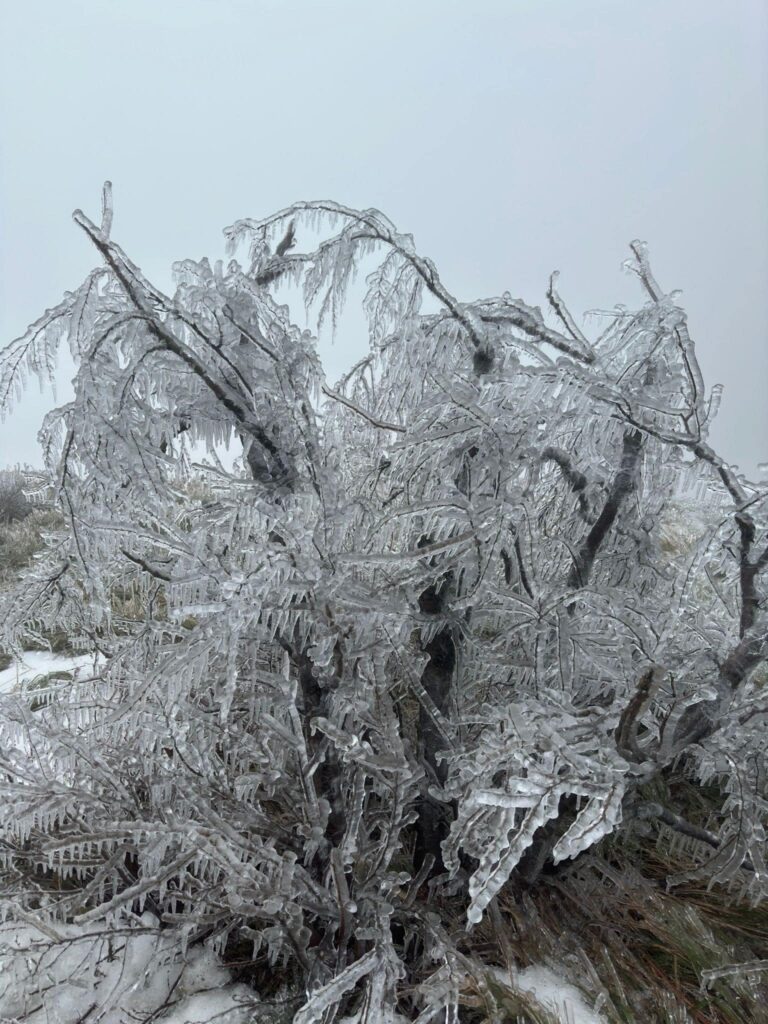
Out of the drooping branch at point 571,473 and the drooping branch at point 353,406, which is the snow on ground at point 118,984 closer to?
the drooping branch at point 353,406

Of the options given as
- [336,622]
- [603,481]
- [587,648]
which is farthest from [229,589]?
[603,481]

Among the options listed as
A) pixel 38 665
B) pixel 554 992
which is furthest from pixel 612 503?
pixel 38 665

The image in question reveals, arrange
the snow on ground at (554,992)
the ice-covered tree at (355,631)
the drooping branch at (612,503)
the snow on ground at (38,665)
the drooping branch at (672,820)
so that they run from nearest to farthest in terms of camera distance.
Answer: the ice-covered tree at (355,631)
the snow on ground at (554,992)
the drooping branch at (672,820)
the drooping branch at (612,503)
the snow on ground at (38,665)

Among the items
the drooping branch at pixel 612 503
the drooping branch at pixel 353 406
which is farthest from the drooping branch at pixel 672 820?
the drooping branch at pixel 353 406

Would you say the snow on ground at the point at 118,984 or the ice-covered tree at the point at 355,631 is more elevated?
the ice-covered tree at the point at 355,631

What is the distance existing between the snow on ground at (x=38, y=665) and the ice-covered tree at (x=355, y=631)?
1384 mm

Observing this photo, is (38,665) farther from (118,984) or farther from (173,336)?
(173,336)

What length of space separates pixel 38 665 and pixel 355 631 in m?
2.91

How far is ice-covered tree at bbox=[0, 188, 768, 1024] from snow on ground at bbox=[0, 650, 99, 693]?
1384mm

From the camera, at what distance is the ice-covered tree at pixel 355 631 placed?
1.27 meters

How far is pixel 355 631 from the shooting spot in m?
1.41

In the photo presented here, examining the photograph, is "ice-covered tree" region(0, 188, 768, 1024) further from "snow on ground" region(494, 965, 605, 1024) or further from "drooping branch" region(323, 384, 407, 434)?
"snow on ground" region(494, 965, 605, 1024)

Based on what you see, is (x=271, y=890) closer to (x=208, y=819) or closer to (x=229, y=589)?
(x=208, y=819)

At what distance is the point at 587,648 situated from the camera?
1.76 meters
